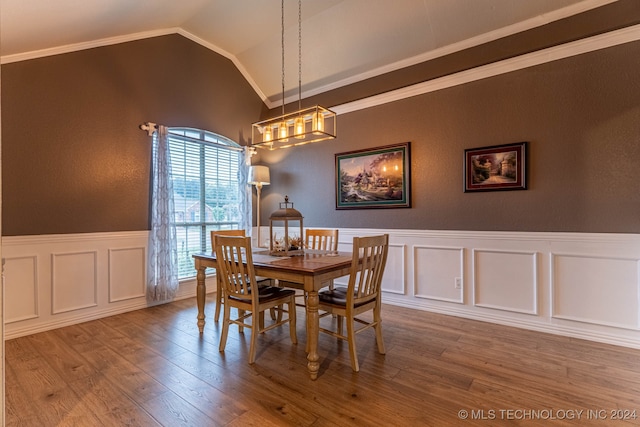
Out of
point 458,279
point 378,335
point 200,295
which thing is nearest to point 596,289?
point 458,279

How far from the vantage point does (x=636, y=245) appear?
8.89ft

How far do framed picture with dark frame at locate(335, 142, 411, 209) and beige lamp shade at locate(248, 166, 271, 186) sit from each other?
119cm

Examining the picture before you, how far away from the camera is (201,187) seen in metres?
4.63

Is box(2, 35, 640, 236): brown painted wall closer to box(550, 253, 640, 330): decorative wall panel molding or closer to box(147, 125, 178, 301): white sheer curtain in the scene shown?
box(147, 125, 178, 301): white sheer curtain

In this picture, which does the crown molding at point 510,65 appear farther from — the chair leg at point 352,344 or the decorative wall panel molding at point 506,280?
the chair leg at point 352,344

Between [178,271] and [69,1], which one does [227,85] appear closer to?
[69,1]

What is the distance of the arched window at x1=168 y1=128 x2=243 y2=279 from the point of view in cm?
436

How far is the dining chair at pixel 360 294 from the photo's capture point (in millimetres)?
2330

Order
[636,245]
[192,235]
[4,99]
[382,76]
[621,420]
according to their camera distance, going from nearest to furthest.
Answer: [621,420], [636,245], [4,99], [382,76], [192,235]

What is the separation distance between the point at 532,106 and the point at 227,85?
3.97m

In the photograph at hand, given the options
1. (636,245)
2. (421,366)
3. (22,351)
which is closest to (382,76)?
(636,245)

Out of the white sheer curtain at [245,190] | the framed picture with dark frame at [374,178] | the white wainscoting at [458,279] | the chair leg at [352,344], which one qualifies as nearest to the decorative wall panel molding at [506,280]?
the white wainscoting at [458,279]

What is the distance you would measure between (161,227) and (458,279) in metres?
3.59

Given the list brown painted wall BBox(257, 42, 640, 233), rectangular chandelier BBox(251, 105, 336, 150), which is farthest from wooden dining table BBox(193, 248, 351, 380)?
brown painted wall BBox(257, 42, 640, 233)
